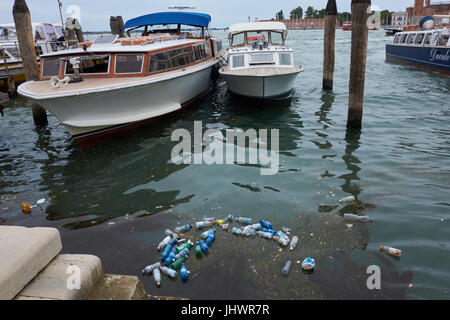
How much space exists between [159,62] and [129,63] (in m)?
1.07

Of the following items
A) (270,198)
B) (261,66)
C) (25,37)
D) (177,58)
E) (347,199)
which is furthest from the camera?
(261,66)

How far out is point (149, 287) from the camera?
14.6ft

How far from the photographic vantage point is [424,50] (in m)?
23.5

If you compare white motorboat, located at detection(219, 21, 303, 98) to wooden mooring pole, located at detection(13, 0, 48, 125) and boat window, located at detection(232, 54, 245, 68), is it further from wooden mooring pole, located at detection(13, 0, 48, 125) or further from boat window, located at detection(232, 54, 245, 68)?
wooden mooring pole, located at detection(13, 0, 48, 125)

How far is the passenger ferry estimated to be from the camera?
69.0 feet

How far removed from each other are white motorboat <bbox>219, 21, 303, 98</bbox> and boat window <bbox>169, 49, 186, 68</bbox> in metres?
1.79

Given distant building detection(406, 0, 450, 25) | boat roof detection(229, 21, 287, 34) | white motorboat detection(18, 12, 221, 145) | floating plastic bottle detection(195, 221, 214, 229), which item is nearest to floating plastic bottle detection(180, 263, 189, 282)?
floating plastic bottle detection(195, 221, 214, 229)

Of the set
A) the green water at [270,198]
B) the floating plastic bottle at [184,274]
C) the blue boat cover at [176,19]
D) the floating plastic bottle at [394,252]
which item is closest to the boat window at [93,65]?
the green water at [270,198]

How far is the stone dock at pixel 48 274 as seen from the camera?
8.92ft

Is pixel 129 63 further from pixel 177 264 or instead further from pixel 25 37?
pixel 177 264

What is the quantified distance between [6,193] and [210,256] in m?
5.39

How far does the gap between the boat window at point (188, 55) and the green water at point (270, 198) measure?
2.82 metres

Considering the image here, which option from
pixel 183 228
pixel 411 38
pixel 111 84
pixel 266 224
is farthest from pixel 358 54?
pixel 411 38
